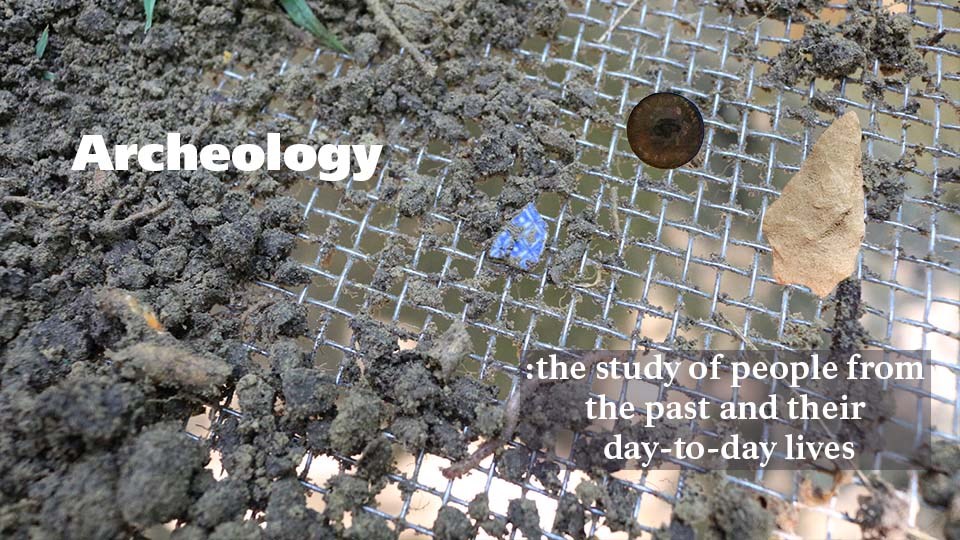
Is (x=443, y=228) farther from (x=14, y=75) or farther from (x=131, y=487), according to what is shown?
(x=14, y=75)

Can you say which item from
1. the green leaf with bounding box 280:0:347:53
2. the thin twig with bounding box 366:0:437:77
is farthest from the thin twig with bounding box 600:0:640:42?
the green leaf with bounding box 280:0:347:53

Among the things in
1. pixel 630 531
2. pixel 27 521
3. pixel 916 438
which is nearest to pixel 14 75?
pixel 27 521

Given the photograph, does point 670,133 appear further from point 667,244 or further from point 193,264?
point 193,264

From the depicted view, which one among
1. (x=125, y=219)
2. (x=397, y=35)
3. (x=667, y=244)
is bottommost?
(x=667, y=244)

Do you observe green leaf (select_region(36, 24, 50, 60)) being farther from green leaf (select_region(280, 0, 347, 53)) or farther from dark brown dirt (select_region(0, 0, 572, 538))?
green leaf (select_region(280, 0, 347, 53))

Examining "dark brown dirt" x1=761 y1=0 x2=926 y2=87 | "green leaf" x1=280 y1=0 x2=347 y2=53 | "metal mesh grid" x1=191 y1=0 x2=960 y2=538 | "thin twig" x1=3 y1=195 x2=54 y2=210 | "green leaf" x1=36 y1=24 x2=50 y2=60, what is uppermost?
"green leaf" x1=36 y1=24 x2=50 y2=60

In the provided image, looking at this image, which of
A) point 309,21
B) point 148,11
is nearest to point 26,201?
point 148,11
